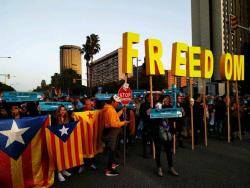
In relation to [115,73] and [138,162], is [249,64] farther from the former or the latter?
[115,73]

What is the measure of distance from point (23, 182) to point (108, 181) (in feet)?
6.27

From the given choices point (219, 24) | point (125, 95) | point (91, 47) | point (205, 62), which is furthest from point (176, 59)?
point (219, 24)

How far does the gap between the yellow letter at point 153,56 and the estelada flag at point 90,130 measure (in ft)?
7.78

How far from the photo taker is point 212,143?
12.3 meters

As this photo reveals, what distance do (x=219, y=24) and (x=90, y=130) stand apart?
86203mm

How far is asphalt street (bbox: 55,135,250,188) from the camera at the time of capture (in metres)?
7.03

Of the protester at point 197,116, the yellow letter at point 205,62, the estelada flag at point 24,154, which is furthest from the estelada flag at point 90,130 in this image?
the yellow letter at point 205,62

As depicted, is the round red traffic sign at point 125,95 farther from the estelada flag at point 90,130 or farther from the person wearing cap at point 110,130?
the person wearing cap at point 110,130

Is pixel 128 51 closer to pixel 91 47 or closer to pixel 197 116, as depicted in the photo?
pixel 197 116

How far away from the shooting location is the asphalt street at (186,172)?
7.03 m

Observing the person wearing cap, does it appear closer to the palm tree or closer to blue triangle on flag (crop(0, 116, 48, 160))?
blue triangle on flag (crop(0, 116, 48, 160))

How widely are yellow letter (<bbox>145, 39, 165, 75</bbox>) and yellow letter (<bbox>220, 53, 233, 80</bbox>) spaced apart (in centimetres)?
341

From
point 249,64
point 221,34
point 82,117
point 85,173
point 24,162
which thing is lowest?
Result: point 85,173

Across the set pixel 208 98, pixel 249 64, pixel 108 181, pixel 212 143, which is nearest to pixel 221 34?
pixel 249 64
